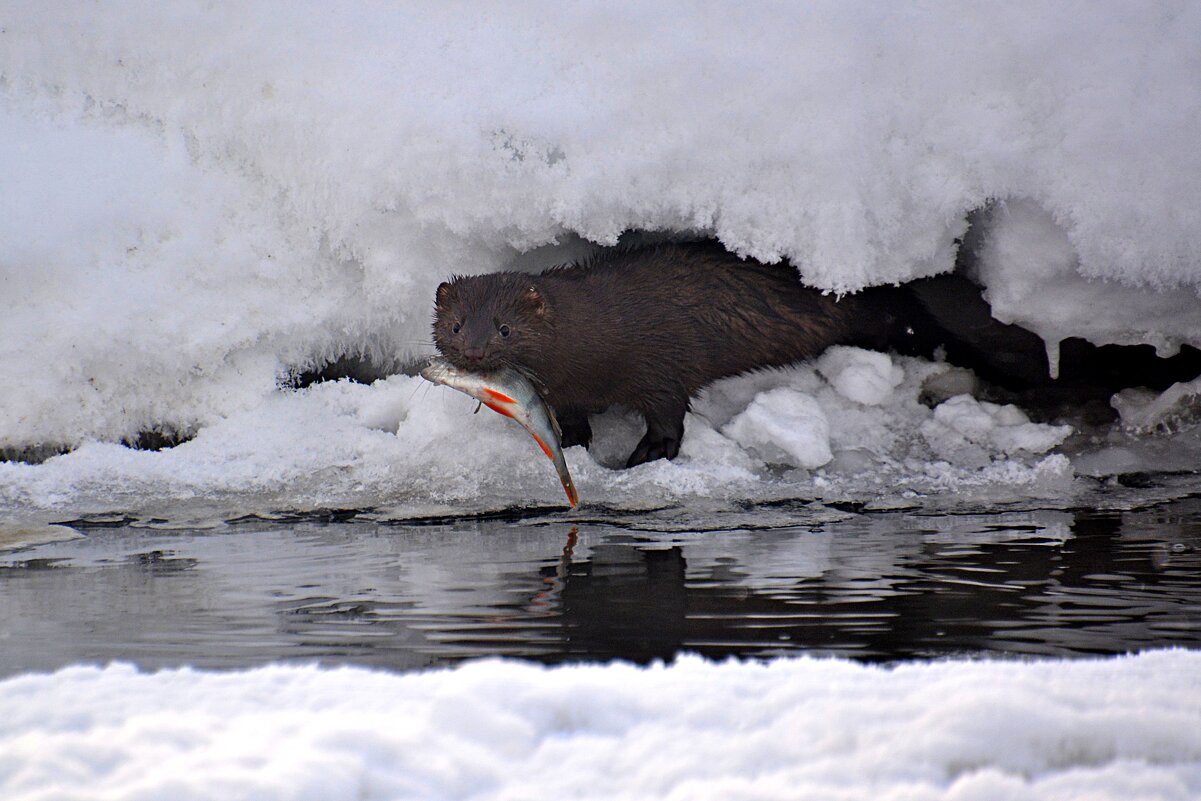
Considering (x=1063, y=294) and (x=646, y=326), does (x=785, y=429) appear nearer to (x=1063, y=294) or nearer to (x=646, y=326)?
(x=646, y=326)

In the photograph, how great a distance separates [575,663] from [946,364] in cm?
408

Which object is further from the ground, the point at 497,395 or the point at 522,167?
the point at 522,167

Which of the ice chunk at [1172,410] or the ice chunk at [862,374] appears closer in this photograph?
the ice chunk at [1172,410]

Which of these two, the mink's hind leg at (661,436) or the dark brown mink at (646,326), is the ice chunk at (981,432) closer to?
the dark brown mink at (646,326)

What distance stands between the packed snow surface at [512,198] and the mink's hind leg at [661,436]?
0.11 meters

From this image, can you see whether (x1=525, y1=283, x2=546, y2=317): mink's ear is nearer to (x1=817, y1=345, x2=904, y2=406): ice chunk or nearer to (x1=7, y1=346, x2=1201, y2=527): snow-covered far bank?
(x1=7, y1=346, x2=1201, y2=527): snow-covered far bank

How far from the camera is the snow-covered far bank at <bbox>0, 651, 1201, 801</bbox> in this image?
163 centimetres

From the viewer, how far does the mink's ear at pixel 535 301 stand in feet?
16.6

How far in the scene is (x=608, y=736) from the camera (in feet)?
6.01

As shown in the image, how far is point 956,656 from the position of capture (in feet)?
7.98

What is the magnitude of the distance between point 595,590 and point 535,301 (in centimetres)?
215

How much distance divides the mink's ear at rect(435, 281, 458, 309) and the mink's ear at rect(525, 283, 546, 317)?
0.34 m

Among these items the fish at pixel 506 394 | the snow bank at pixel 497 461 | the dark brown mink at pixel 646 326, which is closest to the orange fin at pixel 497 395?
the fish at pixel 506 394

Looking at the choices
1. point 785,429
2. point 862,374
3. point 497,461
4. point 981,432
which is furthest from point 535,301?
point 981,432
